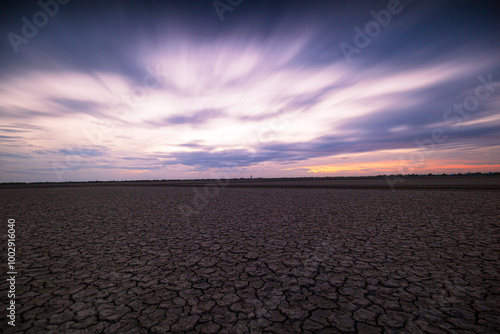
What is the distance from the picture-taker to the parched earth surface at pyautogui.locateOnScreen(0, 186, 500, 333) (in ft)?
10.1

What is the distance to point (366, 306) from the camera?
3352mm

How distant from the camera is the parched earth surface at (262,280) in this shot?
307 centimetres

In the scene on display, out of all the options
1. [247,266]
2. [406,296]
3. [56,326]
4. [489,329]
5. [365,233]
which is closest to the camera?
[489,329]

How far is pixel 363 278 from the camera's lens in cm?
424

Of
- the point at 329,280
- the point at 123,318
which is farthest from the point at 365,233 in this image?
the point at 123,318

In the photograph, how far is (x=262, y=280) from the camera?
4.29 metres

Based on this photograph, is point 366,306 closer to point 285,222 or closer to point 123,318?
point 123,318

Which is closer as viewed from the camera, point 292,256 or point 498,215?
point 292,256

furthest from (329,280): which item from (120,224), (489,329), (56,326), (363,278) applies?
(120,224)

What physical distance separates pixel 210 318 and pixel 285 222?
6.41m

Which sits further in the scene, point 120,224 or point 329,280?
point 120,224

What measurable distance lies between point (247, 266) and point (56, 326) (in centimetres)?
330

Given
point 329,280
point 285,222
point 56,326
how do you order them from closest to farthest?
point 56,326 < point 329,280 < point 285,222

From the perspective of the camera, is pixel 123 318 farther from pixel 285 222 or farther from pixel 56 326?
pixel 285 222
